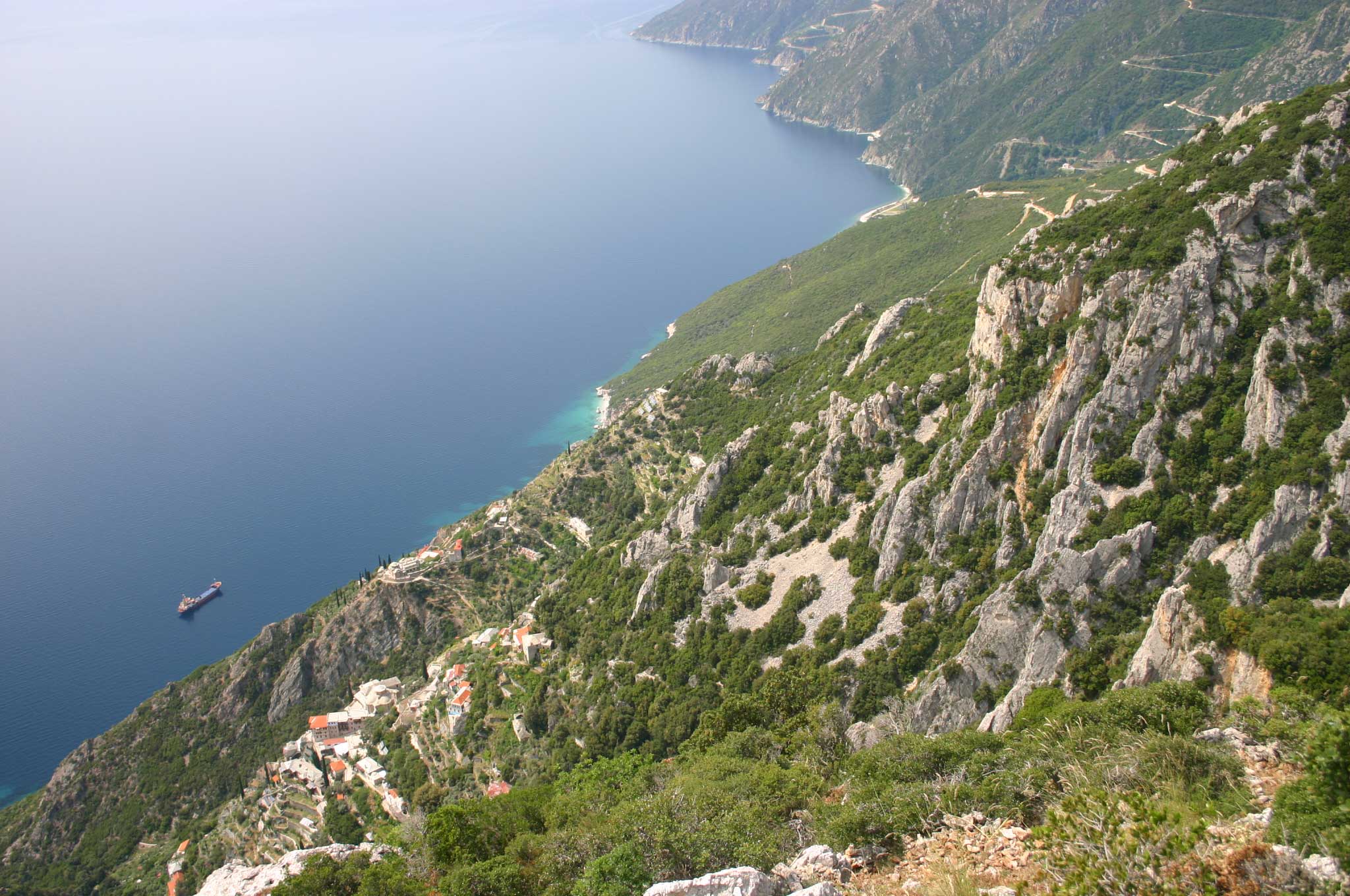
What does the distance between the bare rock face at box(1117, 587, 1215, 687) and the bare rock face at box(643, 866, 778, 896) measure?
51.7 feet

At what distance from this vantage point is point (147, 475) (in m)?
113

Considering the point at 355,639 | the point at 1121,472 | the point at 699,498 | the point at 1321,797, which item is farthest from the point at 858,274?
the point at 1321,797

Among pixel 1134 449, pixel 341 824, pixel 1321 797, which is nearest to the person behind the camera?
pixel 1321 797

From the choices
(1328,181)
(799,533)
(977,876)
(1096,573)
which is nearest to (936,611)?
(1096,573)

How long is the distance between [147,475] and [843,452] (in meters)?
103

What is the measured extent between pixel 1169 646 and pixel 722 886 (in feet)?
58.5

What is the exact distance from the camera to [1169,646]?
27.0 m

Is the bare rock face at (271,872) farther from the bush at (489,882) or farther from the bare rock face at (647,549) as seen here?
the bare rock face at (647,549)

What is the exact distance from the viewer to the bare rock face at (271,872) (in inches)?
1304

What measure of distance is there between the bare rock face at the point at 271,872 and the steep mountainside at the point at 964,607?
68.1 inches

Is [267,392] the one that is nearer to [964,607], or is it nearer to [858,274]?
[858,274]

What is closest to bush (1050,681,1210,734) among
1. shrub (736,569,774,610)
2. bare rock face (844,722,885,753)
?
bare rock face (844,722,885,753)

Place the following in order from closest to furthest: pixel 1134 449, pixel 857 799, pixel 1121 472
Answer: pixel 857 799 → pixel 1121 472 → pixel 1134 449

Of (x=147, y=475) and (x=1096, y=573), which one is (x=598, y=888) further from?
(x=147, y=475)
